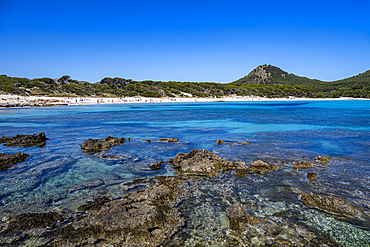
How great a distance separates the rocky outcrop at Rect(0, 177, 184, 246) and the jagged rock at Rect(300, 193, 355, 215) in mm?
4304

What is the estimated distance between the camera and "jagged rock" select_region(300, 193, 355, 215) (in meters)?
6.66

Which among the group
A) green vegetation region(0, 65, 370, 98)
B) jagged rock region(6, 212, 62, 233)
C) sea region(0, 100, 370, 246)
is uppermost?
green vegetation region(0, 65, 370, 98)

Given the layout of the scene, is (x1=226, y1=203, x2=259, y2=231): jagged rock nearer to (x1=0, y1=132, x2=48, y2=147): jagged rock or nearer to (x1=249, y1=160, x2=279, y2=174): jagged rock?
(x1=249, y1=160, x2=279, y2=174): jagged rock

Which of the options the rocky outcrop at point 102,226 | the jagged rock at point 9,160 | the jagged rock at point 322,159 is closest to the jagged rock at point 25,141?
the jagged rock at point 9,160

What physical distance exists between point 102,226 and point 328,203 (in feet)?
22.4

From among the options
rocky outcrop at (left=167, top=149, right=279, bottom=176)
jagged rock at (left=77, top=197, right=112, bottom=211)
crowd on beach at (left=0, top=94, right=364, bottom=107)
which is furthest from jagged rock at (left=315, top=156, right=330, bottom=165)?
crowd on beach at (left=0, top=94, right=364, bottom=107)

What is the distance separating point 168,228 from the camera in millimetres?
5812

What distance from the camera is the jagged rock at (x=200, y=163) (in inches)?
404

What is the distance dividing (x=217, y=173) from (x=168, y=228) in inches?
186

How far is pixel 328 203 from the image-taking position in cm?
691

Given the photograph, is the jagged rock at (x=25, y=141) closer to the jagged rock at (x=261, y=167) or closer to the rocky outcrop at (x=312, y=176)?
the jagged rock at (x=261, y=167)

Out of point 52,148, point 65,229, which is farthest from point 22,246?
point 52,148

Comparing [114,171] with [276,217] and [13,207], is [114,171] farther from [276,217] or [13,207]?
[276,217]

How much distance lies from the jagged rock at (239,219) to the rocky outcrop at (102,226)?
1.42 meters
